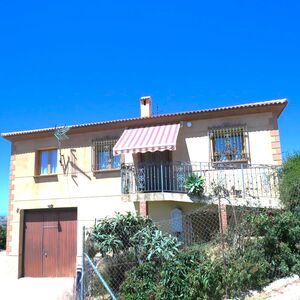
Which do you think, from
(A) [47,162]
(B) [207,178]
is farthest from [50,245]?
(B) [207,178]

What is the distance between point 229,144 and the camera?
17453 mm

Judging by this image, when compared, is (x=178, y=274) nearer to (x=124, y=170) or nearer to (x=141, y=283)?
(x=141, y=283)

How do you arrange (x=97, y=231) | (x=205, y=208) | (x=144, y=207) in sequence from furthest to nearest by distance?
(x=144, y=207), (x=205, y=208), (x=97, y=231)

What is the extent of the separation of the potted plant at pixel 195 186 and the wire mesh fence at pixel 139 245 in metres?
0.97

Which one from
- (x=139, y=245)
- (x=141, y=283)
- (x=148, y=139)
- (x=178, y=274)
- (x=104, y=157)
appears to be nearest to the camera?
(x=178, y=274)

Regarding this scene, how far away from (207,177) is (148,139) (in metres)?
3.40

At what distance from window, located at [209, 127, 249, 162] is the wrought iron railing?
0.47 metres

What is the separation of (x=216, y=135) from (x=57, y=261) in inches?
433

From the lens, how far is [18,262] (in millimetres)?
19656

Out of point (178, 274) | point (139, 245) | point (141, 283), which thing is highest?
point (139, 245)

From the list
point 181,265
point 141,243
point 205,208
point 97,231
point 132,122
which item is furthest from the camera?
point 132,122

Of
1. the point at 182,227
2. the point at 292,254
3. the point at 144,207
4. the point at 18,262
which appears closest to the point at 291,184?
the point at 292,254

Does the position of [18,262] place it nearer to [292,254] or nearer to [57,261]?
[57,261]

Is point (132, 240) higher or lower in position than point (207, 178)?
lower
